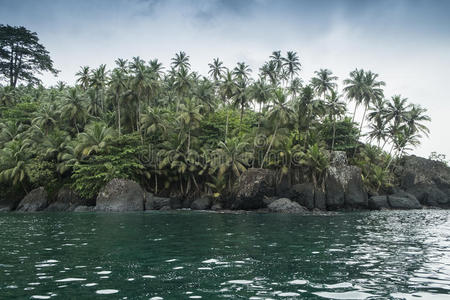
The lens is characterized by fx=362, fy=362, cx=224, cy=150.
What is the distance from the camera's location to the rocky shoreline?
3947 centimetres

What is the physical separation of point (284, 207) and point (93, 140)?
24.2m

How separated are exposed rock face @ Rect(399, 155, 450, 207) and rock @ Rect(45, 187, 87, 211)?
149 feet

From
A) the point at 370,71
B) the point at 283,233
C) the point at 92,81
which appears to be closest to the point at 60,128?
the point at 92,81

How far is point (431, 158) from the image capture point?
59312 mm

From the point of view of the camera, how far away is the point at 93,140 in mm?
44125

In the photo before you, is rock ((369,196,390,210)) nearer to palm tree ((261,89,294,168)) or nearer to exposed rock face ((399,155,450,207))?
exposed rock face ((399,155,450,207))

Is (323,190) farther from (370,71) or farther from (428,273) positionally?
(428,273)

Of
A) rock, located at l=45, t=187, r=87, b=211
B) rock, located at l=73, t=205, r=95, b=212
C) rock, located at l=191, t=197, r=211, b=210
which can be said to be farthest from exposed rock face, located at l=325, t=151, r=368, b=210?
rock, located at l=45, t=187, r=87, b=211

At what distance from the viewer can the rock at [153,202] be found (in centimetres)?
4150

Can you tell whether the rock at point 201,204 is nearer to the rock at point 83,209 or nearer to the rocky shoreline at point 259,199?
the rocky shoreline at point 259,199

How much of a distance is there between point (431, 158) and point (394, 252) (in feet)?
177

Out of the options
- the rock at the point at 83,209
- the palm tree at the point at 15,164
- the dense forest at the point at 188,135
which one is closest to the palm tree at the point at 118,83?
the dense forest at the point at 188,135

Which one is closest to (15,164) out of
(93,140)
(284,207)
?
(93,140)

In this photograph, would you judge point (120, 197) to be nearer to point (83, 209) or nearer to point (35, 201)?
point (83, 209)
